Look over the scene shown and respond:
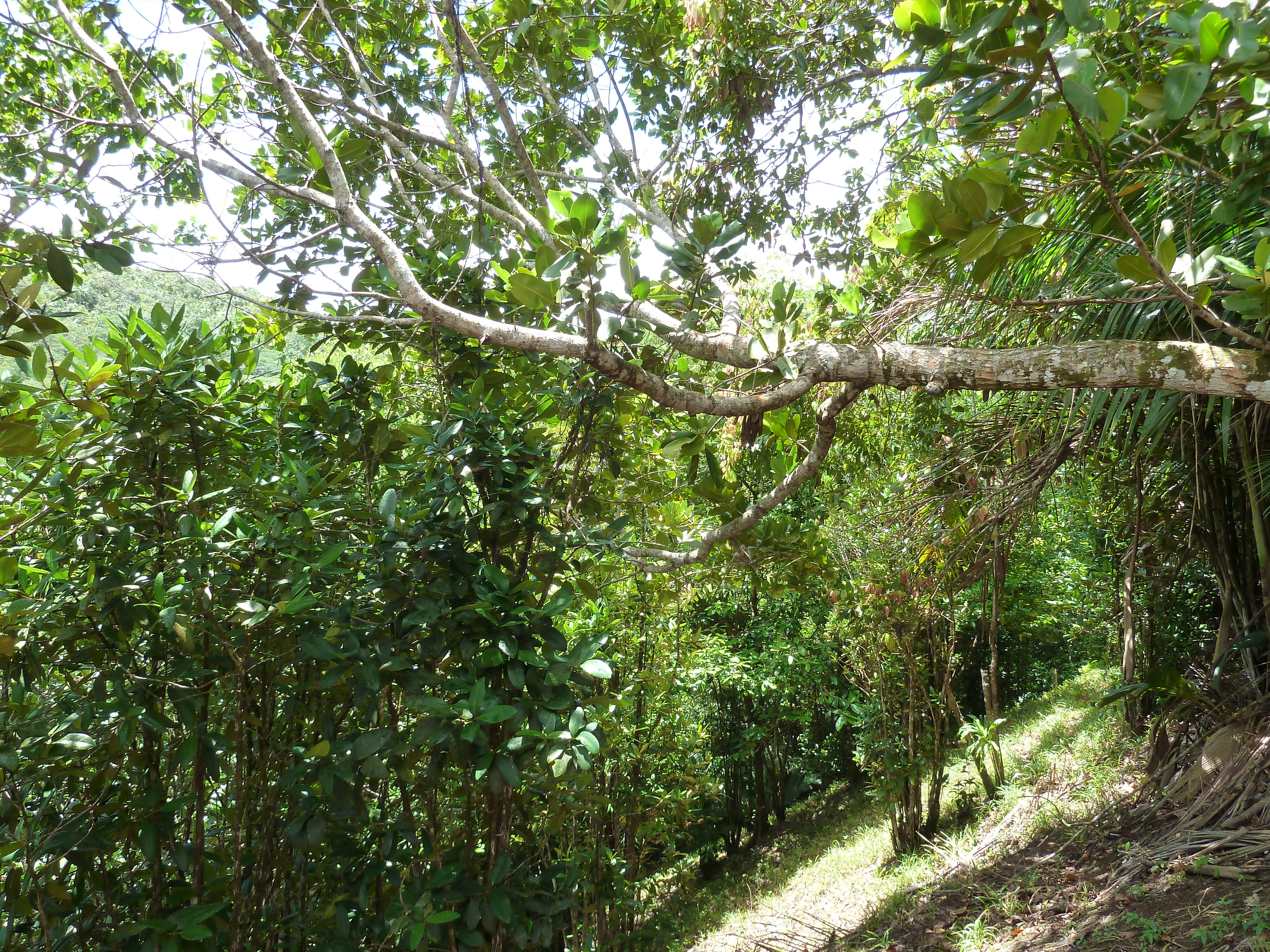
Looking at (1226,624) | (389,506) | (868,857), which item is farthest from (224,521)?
(868,857)

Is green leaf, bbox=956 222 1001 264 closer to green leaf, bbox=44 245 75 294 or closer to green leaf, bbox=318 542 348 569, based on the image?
green leaf, bbox=318 542 348 569

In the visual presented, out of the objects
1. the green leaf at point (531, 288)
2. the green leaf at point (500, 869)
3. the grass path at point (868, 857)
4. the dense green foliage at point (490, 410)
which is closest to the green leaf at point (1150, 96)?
the dense green foliage at point (490, 410)

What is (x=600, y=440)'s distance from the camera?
2857 millimetres

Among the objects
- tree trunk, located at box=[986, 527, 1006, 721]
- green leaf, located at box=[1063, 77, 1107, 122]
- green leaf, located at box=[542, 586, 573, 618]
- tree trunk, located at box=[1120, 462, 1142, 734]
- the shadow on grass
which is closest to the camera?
green leaf, located at box=[1063, 77, 1107, 122]

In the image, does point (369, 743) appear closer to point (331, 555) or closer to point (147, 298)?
point (331, 555)

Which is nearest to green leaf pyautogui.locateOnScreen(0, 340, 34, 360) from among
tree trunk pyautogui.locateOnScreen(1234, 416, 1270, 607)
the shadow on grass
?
tree trunk pyautogui.locateOnScreen(1234, 416, 1270, 607)

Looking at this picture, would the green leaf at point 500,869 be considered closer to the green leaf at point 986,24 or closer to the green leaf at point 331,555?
the green leaf at point 331,555

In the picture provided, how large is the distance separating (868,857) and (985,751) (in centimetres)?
125

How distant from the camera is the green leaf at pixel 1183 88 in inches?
50.9

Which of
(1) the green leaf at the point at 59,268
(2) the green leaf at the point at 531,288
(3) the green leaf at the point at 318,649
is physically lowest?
(3) the green leaf at the point at 318,649

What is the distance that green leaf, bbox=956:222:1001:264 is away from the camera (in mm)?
1436

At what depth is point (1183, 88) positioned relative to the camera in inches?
51.9

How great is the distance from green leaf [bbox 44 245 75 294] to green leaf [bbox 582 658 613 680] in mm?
1402

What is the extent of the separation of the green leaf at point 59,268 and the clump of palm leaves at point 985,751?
19.0ft
